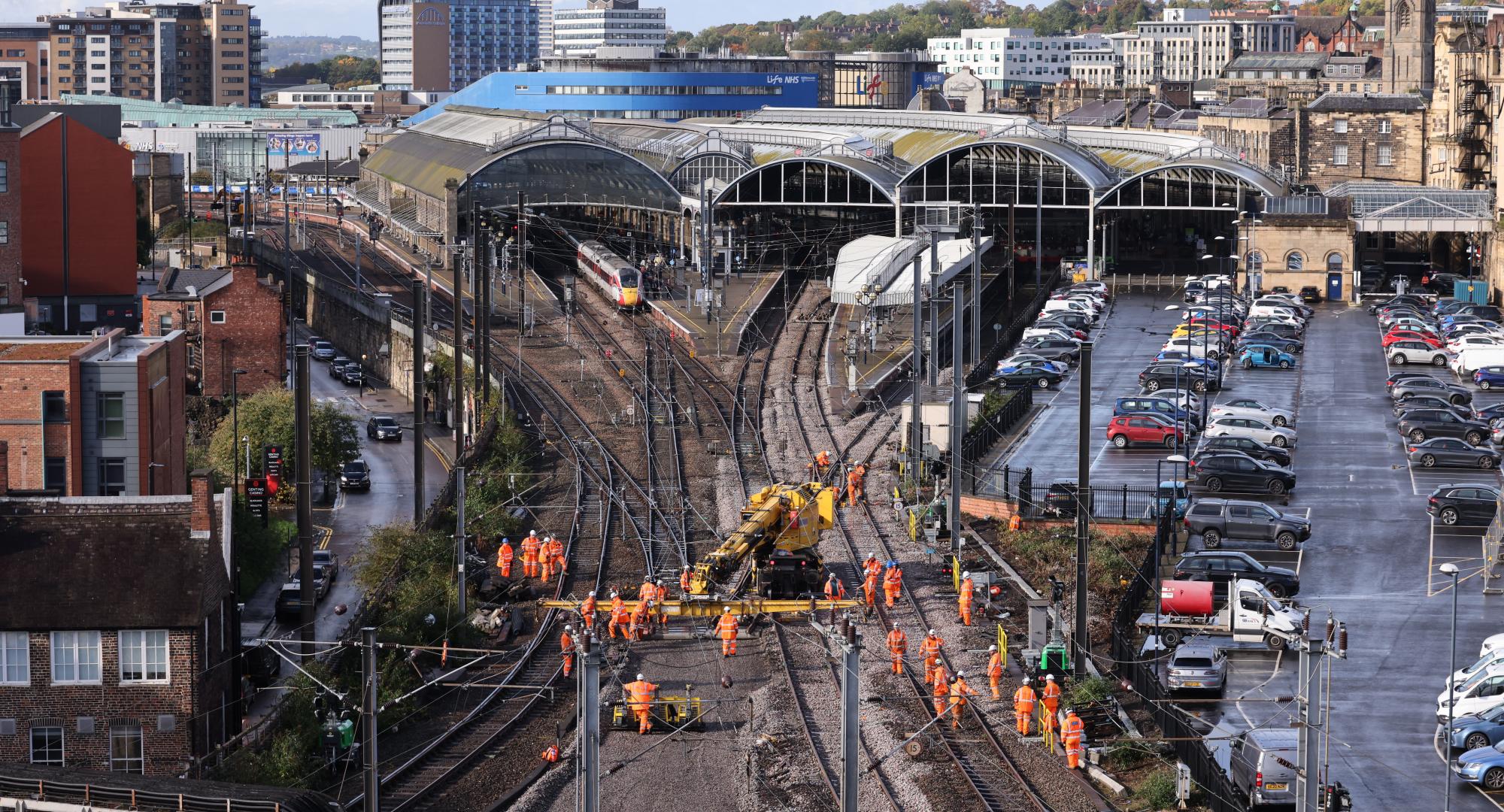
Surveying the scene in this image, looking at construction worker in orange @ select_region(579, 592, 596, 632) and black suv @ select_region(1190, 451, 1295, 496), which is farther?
black suv @ select_region(1190, 451, 1295, 496)

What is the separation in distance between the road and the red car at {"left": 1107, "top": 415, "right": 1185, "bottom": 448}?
14.5 inches

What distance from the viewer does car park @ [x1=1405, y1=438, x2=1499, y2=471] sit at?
42812 mm

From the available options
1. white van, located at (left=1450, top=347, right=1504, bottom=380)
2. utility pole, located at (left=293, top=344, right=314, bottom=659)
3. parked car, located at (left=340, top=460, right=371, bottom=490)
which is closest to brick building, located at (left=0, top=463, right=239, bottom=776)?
utility pole, located at (left=293, top=344, right=314, bottom=659)

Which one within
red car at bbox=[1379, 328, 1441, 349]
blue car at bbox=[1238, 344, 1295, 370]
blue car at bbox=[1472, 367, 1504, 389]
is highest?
red car at bbox=[1379, 328, 1441, 349]

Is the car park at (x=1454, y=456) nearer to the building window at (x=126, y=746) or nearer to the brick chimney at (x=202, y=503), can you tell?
the brick chimney at (x=202, y=503)

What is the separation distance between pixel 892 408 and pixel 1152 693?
24566mm

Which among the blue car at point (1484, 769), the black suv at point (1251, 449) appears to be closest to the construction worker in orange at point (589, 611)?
the blue car at point (1484, 769)

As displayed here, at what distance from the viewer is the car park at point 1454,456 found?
140 feet

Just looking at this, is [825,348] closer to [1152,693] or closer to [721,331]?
[721,331]

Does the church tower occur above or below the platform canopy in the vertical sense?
above

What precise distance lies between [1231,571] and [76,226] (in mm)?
40974

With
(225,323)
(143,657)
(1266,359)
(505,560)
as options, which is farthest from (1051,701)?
(225,323)

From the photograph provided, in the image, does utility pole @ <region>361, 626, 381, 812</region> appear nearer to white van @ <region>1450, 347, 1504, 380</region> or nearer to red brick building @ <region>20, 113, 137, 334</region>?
white van @ <region>1450, 347, 1504, 380</region>

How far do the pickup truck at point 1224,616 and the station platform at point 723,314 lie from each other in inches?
1124
